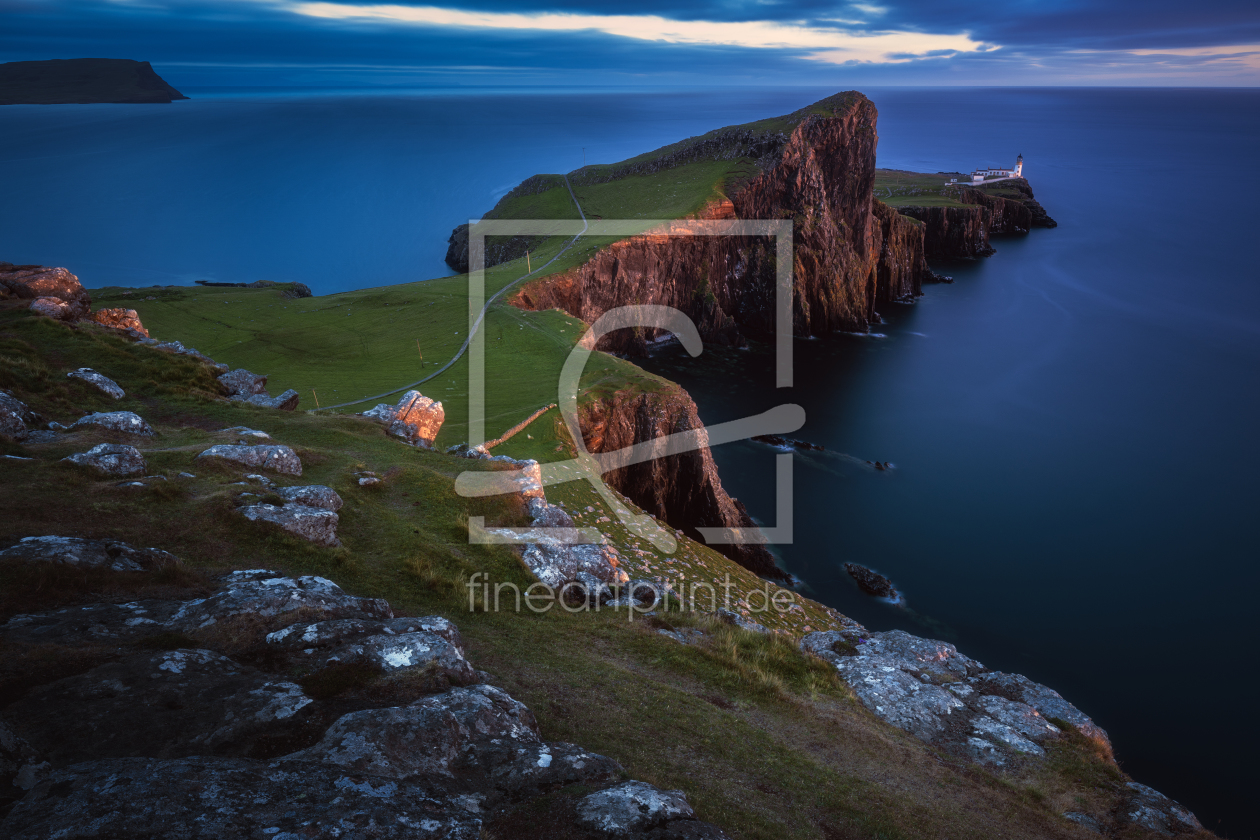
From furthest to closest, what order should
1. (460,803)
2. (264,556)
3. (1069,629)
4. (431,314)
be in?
(431,314), (1069,629), (264,556), (460,803)

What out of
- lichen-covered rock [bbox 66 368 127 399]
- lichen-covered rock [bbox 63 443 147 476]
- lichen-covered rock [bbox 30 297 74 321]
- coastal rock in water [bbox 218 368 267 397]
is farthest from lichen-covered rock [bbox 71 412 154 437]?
lichen-covered rock [bbox 30 297 74 321]

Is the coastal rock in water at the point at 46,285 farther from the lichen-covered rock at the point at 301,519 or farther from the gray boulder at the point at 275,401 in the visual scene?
the lichen-covered rock at the point at 301,519

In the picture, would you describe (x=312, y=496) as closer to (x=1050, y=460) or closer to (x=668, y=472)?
(x=668, y=472)

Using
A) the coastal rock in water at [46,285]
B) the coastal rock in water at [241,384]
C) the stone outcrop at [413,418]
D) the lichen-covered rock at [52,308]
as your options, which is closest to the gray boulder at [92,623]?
the stone outcrop at [413,418]

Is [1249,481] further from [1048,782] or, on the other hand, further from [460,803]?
[460,803]

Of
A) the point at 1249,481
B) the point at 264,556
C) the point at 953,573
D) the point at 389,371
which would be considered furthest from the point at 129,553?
the point at 1249,481

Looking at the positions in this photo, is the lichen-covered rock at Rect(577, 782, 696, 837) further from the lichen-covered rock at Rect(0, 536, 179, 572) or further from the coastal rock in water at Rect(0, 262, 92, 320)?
the coastal rock in water at Rect(0, 262, 92, 320)
